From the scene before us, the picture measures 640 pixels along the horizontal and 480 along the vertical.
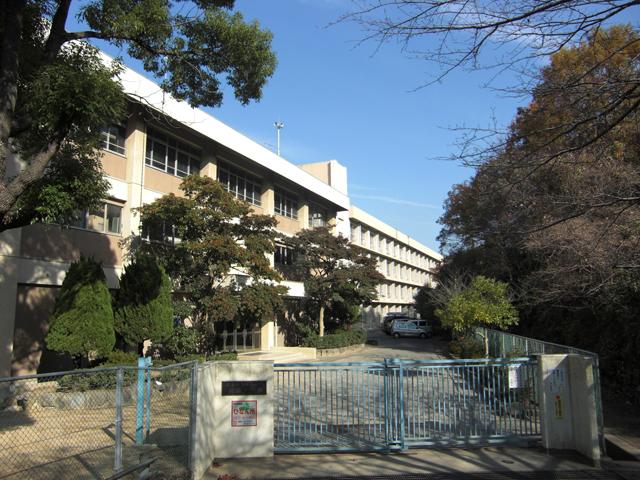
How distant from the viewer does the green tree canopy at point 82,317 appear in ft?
43.6

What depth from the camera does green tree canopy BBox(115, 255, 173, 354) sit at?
15.5 meters

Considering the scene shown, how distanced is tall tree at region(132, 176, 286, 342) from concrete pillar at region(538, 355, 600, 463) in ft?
39.2

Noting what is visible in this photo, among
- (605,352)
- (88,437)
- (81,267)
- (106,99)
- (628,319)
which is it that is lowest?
(88,437)

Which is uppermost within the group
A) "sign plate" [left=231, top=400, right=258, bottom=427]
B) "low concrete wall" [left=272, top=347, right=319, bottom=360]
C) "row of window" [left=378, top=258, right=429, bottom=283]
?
"row of window" [left=378, top=258, right=429, bottom=283]

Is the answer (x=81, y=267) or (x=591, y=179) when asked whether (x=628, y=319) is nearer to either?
(x=591, y=179)

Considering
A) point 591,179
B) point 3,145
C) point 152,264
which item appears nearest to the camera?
point 3,145

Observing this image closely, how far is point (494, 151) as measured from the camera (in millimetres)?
5797

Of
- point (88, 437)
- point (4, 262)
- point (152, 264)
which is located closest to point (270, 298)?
point (152, 264)

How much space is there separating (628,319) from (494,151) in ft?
27.2

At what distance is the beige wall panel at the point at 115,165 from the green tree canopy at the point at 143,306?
4.31 metres

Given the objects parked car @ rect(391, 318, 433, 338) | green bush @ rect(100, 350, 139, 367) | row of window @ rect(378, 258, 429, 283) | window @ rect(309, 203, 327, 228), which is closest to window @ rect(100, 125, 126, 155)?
green bush @ rect(100, 350, 139, 367)

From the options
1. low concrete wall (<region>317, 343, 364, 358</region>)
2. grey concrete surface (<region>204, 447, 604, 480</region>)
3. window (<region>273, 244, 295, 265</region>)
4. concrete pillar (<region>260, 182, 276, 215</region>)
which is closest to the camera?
grey concrete surface (<region>204, 447, 604, 480</region>)

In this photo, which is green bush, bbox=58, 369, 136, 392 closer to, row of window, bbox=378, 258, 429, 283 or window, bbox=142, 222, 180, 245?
window, bbox=142, 222, 180, 245

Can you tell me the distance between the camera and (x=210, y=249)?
18.0 metres
